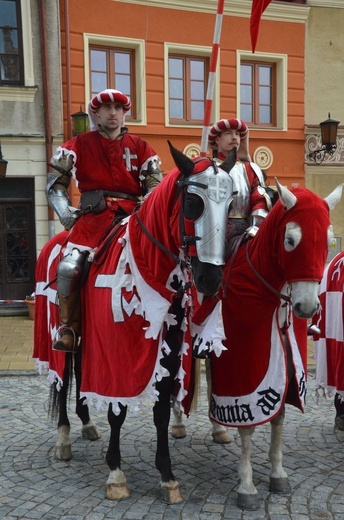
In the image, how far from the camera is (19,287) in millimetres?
9938

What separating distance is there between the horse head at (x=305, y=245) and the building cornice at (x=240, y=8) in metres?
8.31

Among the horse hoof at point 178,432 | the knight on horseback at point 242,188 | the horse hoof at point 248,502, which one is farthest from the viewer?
the horse hoof at point 178,432

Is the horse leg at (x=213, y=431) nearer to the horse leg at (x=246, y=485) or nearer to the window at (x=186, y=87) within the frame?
the horse leg at (x=246, y=485)

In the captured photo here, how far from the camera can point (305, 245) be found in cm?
251

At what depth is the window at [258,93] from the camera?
34.9 feet

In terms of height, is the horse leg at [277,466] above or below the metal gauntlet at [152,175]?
below

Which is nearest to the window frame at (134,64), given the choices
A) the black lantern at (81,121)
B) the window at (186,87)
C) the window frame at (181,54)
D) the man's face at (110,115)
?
the window frame at (181,54)

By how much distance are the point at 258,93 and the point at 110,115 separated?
813 centimetres

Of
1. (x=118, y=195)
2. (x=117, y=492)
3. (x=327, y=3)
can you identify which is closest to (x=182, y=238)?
(x=118, y=195)

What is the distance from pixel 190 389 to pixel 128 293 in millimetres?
834

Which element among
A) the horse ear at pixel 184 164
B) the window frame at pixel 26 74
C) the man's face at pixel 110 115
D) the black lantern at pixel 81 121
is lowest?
the horse ear at pixel 184 164

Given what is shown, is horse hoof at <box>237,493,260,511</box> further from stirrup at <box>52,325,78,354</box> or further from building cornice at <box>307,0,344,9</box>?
building cornice at <box>307,0,344,9</box>

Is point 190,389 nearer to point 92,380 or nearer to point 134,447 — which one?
point 92,380

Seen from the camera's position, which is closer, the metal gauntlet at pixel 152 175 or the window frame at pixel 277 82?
the metal gauntlet at pixel 152 175
